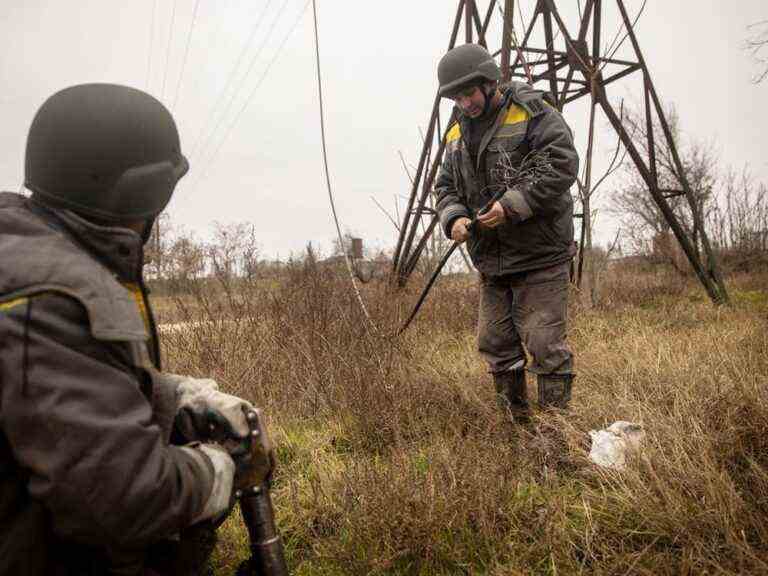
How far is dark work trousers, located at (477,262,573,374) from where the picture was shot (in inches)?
111

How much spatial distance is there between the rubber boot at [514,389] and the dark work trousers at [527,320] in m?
0.05

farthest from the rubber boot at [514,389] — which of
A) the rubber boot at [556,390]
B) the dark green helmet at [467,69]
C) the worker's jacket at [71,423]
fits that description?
the worker's jacket at [71,423]

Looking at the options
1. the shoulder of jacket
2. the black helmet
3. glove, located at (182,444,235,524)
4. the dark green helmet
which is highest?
the dark green helmet

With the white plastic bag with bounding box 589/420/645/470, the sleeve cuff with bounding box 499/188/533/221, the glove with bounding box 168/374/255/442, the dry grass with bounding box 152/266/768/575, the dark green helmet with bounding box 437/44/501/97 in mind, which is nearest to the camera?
the glove with bounding box 168/374/255/442

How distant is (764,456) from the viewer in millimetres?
2008

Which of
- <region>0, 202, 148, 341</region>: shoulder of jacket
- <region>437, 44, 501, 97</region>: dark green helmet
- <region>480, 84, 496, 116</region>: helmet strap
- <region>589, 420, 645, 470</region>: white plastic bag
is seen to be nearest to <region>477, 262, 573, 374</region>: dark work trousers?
<region>589, 420, 645, 470</region>: white plastic bag

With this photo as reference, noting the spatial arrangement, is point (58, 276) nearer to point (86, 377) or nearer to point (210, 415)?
point (86, 377)

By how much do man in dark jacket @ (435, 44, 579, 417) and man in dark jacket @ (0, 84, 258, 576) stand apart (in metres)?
2.00

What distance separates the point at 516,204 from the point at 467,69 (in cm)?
81

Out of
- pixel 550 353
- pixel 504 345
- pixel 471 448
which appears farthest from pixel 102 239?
pixel 504 345

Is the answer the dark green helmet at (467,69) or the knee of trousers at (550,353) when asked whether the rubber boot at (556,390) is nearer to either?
the knee of trousers at (550,353)

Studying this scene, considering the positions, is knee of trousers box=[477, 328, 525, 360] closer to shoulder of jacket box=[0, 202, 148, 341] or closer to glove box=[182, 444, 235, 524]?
glove box=[182, 444, 235, 524]

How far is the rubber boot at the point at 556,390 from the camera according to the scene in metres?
2.83

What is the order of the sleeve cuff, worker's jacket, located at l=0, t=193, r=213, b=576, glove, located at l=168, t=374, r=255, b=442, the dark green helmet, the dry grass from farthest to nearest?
1. the dark green helmet
2. the sleeve cuff
3. the dry grass
4. glove, located at l=168, t=374, r=255, b=442
5. worker's jacket, located at l=0, t=193, r=213, b=576
